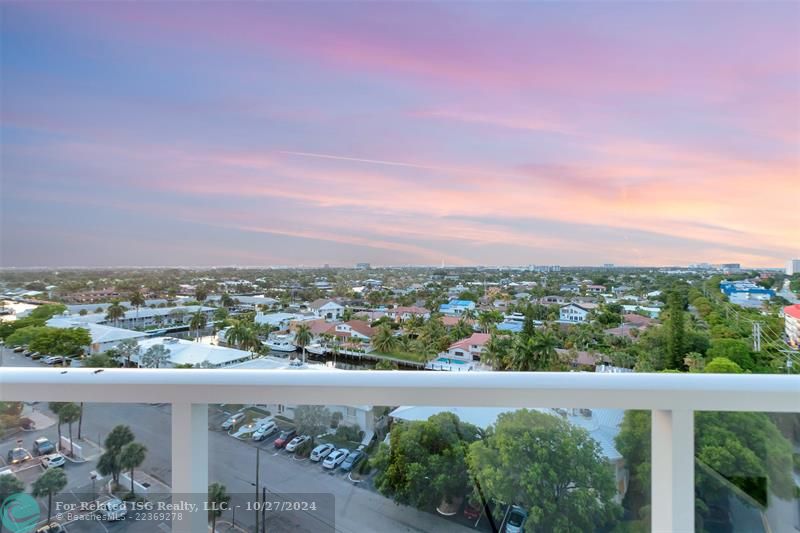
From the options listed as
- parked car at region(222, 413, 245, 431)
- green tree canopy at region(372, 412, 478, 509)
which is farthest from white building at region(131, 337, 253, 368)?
green tree canopy at region(372, 412, 478, 509)

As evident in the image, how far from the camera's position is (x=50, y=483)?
1022 mm

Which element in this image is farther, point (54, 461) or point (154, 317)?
→ point (154, 317)

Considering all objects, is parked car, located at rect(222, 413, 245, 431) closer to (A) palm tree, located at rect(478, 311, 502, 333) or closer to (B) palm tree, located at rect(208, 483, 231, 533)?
(B) palm tree, located at rect(208, 483, 231, 533)

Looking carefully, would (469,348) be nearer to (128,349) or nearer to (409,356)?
(409,356)

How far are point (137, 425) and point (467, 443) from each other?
0.93 metres

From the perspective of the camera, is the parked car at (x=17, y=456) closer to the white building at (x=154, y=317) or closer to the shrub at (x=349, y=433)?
the white building at (x=154, y=317)

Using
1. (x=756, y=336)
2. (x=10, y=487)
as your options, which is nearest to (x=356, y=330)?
(x=10, y=487)

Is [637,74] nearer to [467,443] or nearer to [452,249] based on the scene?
[452,249]

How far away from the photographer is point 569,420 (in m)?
0.97

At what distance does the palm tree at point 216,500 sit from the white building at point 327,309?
0.64m

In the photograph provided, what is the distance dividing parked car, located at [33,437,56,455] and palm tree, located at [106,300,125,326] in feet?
1.60

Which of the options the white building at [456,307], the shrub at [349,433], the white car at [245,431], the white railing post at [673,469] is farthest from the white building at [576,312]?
the white car at [245,431]

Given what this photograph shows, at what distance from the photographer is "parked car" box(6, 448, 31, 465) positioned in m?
1.03

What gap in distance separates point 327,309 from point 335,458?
1.92 feet
